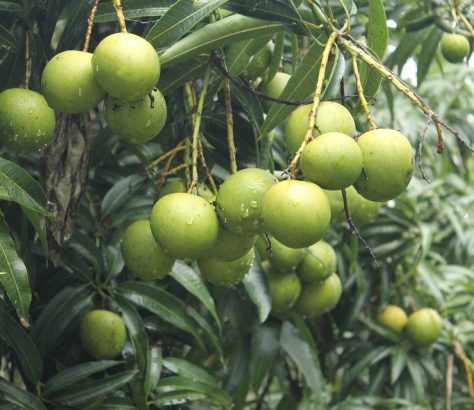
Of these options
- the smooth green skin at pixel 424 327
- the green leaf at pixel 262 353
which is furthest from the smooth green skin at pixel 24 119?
the smooth green skin at pixel 424 327

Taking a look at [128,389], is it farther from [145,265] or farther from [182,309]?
[145,265]

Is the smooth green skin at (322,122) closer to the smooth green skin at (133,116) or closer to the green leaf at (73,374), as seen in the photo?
the smooth green skin at (133,116)

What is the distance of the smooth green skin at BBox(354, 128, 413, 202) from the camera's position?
3.22 ft

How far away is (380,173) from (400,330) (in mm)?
1381

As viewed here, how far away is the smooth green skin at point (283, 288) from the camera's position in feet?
5.59

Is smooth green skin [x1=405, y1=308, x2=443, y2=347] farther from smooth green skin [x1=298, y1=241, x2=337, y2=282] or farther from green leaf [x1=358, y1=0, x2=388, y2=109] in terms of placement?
green leaf [x1=358, y1=0, x2=388, y2=109]

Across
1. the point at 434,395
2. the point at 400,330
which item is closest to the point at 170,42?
the point at 400,330

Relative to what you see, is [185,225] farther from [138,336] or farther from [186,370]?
[186,370]

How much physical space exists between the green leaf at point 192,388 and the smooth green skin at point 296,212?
728 mm

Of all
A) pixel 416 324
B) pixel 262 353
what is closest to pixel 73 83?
pixel 262 353

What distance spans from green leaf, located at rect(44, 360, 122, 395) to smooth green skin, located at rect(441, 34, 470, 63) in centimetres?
105

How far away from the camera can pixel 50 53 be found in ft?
4.37

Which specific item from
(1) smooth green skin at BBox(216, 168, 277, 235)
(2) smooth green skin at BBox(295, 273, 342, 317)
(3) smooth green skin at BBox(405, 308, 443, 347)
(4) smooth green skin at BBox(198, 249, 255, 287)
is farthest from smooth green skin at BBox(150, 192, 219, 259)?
(3) smooth green skin at BBox(405, 308, 443, 347)

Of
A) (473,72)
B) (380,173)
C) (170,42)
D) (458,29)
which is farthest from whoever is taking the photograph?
(473,72)
